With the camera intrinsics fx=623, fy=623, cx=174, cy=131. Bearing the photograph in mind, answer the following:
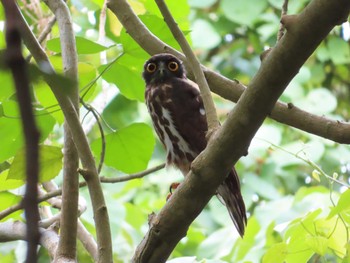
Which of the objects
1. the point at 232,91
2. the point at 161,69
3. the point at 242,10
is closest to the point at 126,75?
the point at 232,91

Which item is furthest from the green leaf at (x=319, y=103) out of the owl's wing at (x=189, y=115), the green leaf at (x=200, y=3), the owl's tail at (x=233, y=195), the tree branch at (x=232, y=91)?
the tree branch at (x=232, y=91)

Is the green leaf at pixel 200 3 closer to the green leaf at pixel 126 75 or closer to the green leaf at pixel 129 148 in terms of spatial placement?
the green leaf at pixel 126 75

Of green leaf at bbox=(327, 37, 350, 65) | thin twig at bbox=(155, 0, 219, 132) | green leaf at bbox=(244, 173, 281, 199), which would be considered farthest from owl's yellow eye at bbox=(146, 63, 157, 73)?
green leaf at bbox=(327, 37, 350, 65)

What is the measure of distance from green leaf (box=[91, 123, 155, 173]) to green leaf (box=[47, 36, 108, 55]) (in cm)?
22

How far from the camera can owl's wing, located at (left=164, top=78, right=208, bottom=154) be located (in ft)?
6.72

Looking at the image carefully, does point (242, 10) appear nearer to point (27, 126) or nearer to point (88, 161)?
point (88, 161)

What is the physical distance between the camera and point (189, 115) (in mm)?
2082

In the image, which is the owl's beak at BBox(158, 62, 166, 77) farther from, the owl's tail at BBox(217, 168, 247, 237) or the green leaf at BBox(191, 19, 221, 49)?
the green leaf at BBox(191, 19, 221, 49)

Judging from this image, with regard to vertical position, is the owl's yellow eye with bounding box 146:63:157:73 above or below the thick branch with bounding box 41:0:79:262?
below

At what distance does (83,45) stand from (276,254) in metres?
0.62

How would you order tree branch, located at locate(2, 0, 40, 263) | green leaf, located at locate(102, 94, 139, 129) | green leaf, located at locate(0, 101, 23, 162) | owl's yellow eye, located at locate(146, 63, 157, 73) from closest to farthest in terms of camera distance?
tree branch, located at locate(2, 0, 40, 263) < green leaf, located at locate(0, 101, 23, 162) < owl's yellow eye, located at locate(146, 63, 157, 73) < green leaf, located at locate(102, 94, 139, 129)

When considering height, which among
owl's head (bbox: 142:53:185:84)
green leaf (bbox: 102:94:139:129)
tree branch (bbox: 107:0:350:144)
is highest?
tree branch (bbox: 107:0:350:144)

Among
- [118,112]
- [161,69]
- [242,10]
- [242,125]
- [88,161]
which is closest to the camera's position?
[242,125]

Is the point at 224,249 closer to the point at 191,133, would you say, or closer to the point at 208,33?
the point at 191,133
